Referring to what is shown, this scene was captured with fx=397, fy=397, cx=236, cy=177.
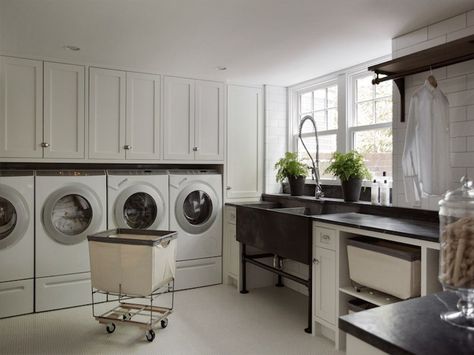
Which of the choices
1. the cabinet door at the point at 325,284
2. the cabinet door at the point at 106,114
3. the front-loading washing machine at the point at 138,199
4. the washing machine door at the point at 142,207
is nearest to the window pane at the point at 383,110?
the cabinet door at the point at 325,284

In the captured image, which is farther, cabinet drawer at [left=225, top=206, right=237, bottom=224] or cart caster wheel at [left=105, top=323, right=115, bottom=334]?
cabinet drawer at [left=225, top=206, right=237, bottom=224]

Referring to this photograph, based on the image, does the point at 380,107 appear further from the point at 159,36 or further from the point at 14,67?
the point at 14,67

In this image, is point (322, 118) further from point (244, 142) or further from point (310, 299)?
point (310, 299)

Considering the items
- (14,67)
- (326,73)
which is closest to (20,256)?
(14,67)

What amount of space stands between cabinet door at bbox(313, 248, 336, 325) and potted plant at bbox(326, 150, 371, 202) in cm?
79

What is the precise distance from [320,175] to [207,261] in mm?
1563

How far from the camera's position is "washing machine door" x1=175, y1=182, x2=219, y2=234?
412 centimetres

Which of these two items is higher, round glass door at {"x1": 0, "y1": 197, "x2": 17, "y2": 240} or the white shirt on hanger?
the white shirt on hanger

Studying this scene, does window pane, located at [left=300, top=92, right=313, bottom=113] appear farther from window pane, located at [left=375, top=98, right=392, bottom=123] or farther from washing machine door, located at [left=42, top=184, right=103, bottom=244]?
washing machine door, located at [left=42, top=184, right=103, bottom=244]

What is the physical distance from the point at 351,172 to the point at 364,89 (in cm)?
91

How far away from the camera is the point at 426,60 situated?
267 cm

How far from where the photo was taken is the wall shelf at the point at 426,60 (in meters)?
2.42

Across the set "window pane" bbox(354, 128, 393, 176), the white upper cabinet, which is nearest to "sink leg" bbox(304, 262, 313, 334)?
"window pane" bbox(354, 128, 393, 176)

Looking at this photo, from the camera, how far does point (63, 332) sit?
307 centimetres
